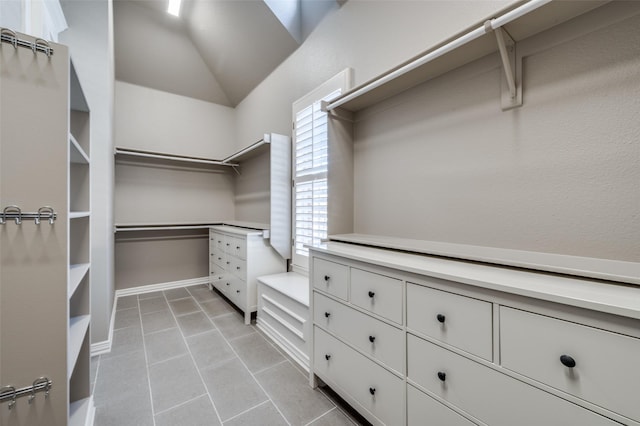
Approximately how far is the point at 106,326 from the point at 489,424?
9.11 feet

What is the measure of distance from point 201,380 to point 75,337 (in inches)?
35.1

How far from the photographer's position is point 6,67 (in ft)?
2.77

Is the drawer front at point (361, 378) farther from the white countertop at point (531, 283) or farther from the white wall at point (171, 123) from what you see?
the white wall at point (171, 123)

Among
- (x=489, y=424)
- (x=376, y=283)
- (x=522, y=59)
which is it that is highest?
(x=522, y=59)

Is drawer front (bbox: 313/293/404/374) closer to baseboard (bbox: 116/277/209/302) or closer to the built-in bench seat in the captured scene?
the built-in bench seat

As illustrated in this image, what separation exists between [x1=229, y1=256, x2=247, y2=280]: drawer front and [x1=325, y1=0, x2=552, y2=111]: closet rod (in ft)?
6.56

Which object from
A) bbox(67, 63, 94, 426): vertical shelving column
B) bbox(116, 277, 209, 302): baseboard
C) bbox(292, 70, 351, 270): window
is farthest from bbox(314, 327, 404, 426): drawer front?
bbox(116, 277, 209, 302): baseboard

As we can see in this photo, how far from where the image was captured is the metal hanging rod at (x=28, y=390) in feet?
2.81

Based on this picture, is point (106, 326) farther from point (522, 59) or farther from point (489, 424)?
point (522, 59)

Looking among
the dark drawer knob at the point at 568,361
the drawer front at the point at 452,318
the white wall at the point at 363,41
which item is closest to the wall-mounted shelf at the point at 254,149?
the white wall at the point at 363,41

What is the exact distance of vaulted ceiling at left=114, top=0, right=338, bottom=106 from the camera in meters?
2.85

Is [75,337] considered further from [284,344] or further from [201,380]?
[284,344]

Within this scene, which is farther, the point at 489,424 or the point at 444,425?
the point at 444,425

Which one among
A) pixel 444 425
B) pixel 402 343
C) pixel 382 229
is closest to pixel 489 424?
pixel 444 425
